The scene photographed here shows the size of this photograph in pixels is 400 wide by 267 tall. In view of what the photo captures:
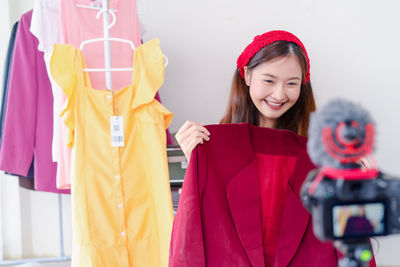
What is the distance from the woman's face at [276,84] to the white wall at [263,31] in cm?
111

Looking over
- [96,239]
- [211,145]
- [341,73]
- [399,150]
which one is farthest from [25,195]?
[399,150]

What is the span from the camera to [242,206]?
1.04 meters

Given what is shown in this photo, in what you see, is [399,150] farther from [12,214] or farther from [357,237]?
[12,214]

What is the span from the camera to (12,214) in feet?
7.82

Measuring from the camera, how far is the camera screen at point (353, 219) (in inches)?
16.1

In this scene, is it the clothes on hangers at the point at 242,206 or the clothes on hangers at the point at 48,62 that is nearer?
the clothes on hangers at the point at 242,206

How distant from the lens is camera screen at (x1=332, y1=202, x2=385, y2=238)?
0.41 meters

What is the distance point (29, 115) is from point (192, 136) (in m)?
1.22

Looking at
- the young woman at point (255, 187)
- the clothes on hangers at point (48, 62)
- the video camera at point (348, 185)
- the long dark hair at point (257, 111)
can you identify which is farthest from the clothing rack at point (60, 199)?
the video camera at point (348, 185)

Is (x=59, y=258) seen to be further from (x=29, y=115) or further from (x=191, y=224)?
(x=191, y=224)

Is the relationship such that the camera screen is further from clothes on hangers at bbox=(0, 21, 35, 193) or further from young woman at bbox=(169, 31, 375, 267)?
clothes on hangers at bbox=(0, 21, 35, 193)

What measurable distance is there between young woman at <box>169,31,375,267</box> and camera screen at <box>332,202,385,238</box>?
2.00ft

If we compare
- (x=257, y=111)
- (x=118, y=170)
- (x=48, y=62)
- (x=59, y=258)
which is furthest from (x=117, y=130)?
(x=59, y=258)

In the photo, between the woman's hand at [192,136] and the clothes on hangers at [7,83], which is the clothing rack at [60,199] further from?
the woman's hand at [192,136]
